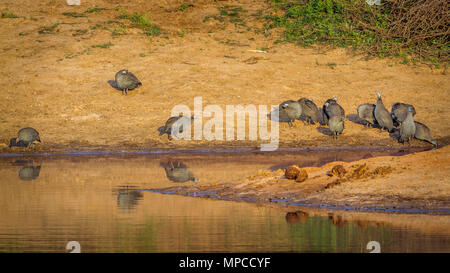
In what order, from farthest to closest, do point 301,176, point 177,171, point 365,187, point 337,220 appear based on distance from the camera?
point 177,171, point 301,176, point 365,187, point 337,220

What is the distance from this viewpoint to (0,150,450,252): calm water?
778 cm

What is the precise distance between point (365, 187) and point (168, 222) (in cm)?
316

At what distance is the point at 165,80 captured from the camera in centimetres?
2164

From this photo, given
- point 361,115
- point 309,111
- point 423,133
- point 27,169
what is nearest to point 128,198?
point 27,169

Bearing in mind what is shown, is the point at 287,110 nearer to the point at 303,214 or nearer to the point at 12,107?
the point at 12,107

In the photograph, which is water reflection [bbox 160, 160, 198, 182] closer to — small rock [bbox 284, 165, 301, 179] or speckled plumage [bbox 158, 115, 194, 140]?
small rock [bbox 284, 165, 301, 179]

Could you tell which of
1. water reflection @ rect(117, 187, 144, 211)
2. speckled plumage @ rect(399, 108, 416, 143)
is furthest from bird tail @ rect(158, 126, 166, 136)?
water reflection @ rect(117, 187, 144, 211)

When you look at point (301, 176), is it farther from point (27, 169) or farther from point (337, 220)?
point (27, 169)

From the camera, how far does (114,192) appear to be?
38.1ft

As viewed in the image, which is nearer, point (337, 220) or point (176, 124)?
point (337, 220)

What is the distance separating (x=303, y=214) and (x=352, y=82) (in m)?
12.9

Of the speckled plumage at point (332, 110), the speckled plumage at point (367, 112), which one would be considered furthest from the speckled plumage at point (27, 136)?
the speckled plumage at point (367, 112)

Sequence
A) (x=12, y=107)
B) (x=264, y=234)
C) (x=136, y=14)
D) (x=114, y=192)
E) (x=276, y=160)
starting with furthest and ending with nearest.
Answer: (x=136, y=14)
(x=12, y=107)
(x=276, y=160)
(x=114, y=192)
(x=264, y=234)
